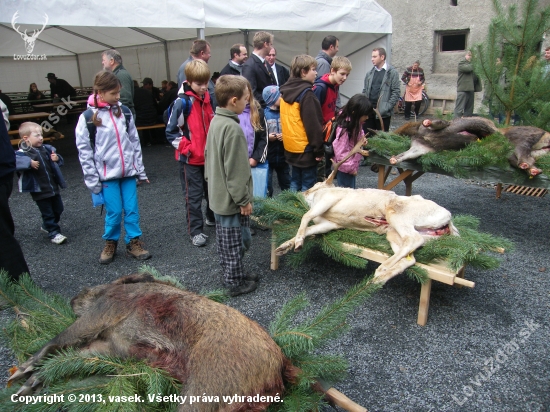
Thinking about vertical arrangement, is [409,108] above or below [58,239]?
above

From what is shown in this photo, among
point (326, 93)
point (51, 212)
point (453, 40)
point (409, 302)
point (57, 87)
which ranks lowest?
point (409, 302)

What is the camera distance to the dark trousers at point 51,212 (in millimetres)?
4734

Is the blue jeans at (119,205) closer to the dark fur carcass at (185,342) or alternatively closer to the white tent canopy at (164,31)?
the dark fur carcass at (185,342)

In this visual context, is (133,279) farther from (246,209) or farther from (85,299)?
(246,209)

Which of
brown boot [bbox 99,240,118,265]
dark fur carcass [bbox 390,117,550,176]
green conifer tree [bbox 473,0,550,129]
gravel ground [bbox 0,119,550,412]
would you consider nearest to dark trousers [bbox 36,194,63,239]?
gravel ground [bbox 0,119,550,412]

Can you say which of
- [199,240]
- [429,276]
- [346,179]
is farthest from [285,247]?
[346,179]

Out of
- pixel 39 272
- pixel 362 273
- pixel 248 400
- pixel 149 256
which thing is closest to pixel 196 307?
pixel 248 400

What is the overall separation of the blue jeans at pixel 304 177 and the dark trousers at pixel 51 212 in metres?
2.71

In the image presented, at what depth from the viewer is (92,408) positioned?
151 cm

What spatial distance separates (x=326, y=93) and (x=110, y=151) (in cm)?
259

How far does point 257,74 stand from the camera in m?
5.66

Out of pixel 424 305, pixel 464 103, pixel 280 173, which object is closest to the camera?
pixel 424 305

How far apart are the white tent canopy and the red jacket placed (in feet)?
9.34

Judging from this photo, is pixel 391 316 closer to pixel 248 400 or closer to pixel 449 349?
pixel 449 349
